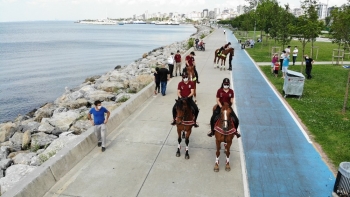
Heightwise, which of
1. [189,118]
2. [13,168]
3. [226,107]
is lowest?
[13,168]

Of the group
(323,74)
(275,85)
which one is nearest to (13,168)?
(275,85)

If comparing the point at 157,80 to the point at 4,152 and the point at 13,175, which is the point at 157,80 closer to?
the point at 4,152

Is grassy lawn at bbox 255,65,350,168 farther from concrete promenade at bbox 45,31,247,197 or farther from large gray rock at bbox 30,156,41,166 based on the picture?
large gray rock at bbox 30,156,41,166

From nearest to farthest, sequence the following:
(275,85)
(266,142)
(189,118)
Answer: (189,118), (266,142), (275,85)

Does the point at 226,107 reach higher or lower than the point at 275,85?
higher

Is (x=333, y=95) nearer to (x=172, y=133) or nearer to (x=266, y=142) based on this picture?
(x=266, y=142)

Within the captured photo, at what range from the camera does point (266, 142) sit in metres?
10.4

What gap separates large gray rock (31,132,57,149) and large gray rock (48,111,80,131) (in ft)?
2.49

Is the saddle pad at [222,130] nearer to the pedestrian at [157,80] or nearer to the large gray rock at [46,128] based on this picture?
the pedestrian at [157,80]

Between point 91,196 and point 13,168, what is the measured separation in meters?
3.82

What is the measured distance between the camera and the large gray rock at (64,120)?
1334 cm

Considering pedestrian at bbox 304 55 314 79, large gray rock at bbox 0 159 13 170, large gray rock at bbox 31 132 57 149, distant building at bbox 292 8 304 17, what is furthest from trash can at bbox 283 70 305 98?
large gray rock at bbox 0 159 13 170

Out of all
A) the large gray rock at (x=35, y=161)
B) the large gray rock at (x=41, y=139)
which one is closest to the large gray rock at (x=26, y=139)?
the large gray rock at (x=41, y=139)

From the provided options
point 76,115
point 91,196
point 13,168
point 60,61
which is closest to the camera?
point 91,196
